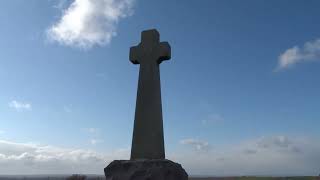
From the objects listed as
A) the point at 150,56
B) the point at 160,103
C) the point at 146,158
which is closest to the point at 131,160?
the point at 146,158

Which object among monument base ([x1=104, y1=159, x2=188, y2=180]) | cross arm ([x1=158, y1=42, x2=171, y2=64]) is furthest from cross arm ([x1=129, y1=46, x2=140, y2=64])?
monument base ([x1=104, y1=159, x2=188, y2=180])

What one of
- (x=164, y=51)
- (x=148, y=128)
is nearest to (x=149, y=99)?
(x=148, y=128)

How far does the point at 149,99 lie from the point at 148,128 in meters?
0.54

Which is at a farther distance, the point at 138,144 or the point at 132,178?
the point at 138,144

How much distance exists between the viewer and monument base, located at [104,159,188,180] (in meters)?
5.82

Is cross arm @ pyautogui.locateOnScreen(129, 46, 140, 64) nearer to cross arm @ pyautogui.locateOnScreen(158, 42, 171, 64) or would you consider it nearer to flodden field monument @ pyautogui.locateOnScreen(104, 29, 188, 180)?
flodden field monument @ pyautogui.locateOnScreen(104, 29, 188, 180)

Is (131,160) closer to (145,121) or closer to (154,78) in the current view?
(145,121)

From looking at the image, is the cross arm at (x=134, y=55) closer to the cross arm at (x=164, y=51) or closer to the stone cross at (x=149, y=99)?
the stone cross at (x=149, y=99)

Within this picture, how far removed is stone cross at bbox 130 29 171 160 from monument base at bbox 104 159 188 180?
1.18ft

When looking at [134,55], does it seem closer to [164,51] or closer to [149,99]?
[164,51]

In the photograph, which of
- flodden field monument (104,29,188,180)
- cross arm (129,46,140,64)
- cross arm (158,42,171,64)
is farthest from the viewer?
cross arm (129,46,140,64)

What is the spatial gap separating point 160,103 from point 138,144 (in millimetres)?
856

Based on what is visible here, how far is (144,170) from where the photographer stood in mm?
5914

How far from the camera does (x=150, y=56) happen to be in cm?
709
